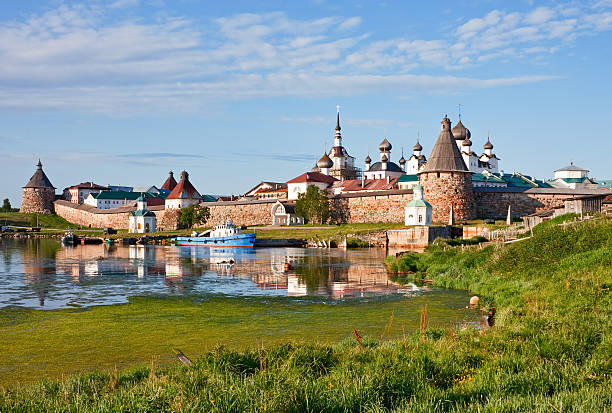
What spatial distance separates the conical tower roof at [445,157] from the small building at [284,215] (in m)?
18.0

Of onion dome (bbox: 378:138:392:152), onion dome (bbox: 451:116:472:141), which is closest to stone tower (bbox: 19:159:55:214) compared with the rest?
onion dome (bbox: 378:138:392:152)

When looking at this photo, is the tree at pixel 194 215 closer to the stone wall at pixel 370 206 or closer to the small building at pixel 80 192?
the stone wall at pixel 370 206

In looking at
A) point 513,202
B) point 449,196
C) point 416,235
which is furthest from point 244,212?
point 513,202

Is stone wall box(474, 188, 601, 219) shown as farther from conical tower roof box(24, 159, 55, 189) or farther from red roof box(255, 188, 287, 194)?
conical tower roof box(24, 159, 55, 189)

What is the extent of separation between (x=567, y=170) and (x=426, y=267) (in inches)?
3333

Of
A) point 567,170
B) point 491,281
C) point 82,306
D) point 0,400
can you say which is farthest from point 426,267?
point 567,170

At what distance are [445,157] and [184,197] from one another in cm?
3802

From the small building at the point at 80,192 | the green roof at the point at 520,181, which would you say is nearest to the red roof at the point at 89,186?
the small building at the point at 80,192

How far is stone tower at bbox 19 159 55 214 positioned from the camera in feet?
309

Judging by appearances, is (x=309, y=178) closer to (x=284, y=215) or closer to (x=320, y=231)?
(x=284, y=215)

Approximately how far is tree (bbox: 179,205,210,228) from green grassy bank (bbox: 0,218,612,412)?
6213cm

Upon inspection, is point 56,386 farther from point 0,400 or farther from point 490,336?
point 490,336

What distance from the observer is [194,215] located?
6962 centimetres

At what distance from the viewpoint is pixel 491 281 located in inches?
633
